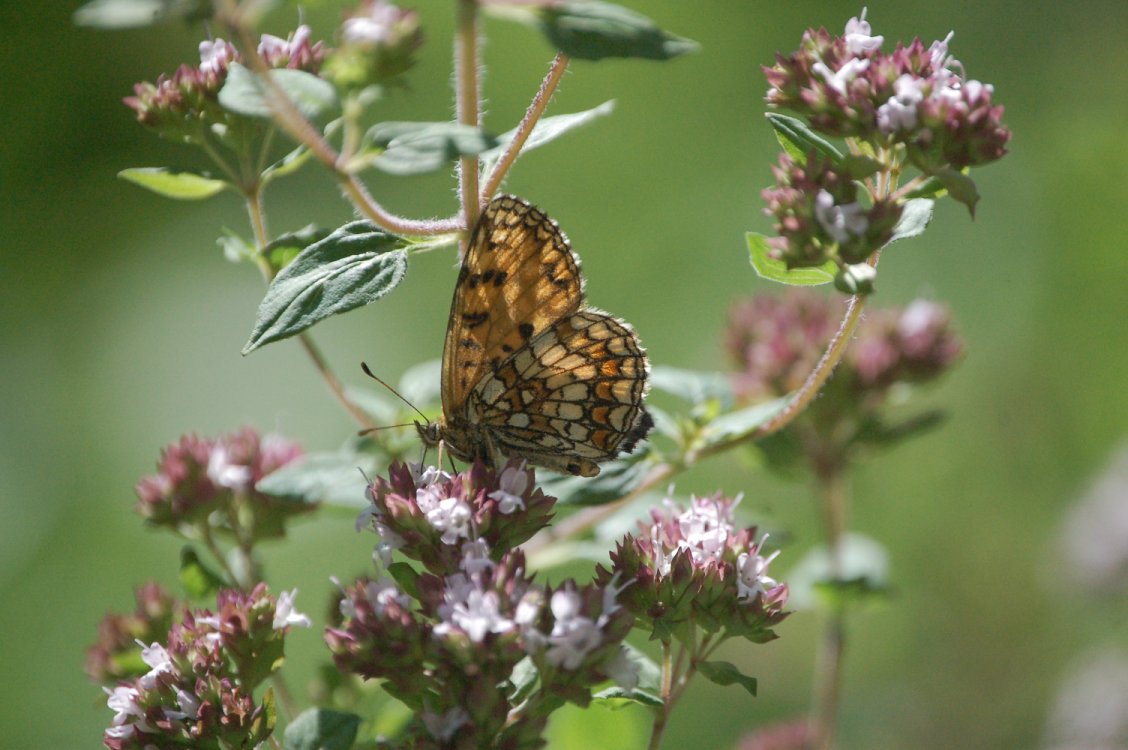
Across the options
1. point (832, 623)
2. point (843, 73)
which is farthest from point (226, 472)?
point (832, 623)

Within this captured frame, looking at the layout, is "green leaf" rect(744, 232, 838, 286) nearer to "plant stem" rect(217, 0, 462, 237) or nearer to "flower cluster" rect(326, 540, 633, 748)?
"plant stem" rect(217, 0, 462, 237)

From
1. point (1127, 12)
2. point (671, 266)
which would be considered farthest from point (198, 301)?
point (1127, 12)

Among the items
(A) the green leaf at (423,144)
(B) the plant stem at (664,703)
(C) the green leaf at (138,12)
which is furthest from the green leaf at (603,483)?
(C) the green leaf at (138,12)

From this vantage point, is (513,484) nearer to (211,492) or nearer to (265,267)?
(265,267)

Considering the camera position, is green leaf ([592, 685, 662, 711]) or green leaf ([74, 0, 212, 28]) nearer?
green leaf ([74, 0, 212, 28])

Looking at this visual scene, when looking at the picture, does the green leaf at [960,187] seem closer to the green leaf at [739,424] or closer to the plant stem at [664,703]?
the green leaf at [739,424]

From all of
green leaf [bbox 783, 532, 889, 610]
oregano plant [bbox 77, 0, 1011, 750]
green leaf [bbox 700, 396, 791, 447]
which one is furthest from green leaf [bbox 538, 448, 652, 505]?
green leaf [bbox 783, 532, 889, 610]
